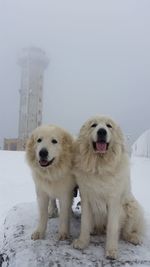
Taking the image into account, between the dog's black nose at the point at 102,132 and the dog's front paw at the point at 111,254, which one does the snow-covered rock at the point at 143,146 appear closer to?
the dog's front paw at the point at 111,254

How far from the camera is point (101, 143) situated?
3162mm

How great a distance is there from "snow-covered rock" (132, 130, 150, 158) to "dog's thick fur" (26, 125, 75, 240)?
1839 cm

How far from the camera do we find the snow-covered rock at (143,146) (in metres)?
21.9

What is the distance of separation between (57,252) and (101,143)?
1.14 metres

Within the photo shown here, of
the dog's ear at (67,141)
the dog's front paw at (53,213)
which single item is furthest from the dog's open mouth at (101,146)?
the dog's front paw at (53,213)

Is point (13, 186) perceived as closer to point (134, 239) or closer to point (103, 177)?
point (134, 239)

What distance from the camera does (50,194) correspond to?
11.3ft

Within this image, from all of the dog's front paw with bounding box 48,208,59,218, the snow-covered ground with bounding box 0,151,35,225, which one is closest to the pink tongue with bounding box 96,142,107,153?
the dog's front paw with bounding box 48,208,59,218

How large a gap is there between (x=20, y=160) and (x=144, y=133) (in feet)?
32.8

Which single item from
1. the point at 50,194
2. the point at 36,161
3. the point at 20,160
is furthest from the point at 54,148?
the point at 20,160

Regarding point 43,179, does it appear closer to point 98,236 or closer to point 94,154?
point 94,154

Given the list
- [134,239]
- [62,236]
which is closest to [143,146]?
[134,239]

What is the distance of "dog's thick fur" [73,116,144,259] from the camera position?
3189 mm

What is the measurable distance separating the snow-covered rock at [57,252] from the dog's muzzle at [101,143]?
3.28 ft
